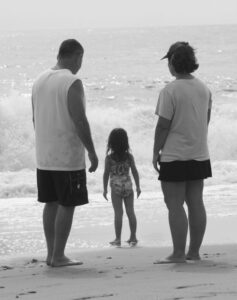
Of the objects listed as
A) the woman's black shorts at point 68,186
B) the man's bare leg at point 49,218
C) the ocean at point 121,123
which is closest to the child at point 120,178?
the ocean at point 121,123

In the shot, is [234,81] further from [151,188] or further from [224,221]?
[224,221]

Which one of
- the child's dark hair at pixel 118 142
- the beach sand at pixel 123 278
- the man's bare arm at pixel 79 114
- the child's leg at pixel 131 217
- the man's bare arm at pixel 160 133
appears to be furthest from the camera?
the child's leg at pixel 131 217

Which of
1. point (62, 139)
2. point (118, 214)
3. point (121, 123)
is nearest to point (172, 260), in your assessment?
point (62, 139)

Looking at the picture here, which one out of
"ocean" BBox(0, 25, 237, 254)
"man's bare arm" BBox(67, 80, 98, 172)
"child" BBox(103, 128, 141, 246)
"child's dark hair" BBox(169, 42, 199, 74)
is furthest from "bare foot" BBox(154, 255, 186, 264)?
"ocean" BBox(0, 25, 237, 254)

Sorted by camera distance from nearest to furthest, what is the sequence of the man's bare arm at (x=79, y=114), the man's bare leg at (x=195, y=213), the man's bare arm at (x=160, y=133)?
the man's bare arm at (x=79, y=114) → the man's bare arm at (x=160, y=133) → the man's bare leg at (x=195, y=213)

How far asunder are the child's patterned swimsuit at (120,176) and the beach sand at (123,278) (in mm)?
1120

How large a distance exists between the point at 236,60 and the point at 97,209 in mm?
43453

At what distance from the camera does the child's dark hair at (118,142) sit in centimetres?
753

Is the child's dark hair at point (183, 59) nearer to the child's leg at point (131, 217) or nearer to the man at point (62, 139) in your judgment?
the man at point (62, 139)

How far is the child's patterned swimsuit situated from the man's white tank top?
6.50 feet

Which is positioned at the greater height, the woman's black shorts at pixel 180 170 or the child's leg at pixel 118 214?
the woman's black shorts at pixel 180 170

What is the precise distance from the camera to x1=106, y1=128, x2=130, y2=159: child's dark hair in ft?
24.7

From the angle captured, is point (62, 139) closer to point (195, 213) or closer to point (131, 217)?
point (195, 213)

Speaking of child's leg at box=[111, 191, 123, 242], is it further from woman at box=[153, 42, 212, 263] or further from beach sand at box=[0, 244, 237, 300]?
woman at box=[153, 42, 212, 263]
